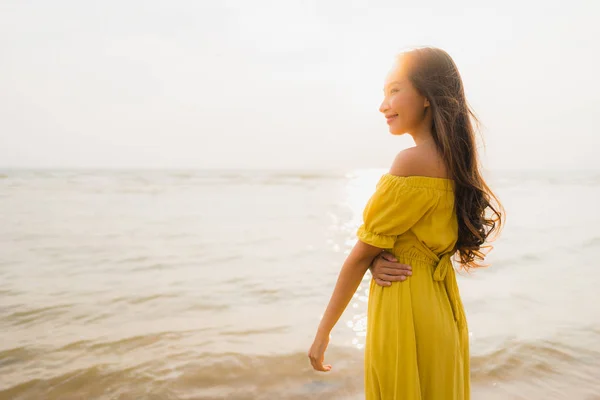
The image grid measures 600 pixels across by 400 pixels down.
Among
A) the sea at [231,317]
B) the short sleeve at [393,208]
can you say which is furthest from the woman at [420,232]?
the sea at [231,317]

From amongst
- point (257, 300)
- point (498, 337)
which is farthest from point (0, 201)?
point (498, 337)

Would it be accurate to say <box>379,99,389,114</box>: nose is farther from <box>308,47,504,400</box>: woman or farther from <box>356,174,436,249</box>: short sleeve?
<box>356,174,436,249</box>: short sleeve

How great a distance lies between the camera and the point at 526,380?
165 inches

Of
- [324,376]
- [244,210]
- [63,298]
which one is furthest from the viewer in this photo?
[244,210]

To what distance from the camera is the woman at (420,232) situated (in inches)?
67.6

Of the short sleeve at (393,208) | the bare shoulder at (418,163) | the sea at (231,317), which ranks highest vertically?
the bare shoulder at (418,163)

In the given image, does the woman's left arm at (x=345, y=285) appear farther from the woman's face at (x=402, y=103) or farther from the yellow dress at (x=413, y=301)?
the woman's face at (x=402, y=103)

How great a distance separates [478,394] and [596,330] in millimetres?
2472

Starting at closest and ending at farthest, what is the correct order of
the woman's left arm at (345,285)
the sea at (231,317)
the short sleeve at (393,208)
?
the short sleeve at (393,208) < the woman's left arm at (345,285) < the sea at (231,317)

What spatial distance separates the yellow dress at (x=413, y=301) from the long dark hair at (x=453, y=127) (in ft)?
0.20

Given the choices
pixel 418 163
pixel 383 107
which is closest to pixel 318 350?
pixel 418 163

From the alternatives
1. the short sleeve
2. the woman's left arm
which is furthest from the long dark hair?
the woman's left arm

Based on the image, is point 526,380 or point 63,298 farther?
point 63,298

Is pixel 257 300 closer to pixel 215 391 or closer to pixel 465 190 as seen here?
pixel 215 391
